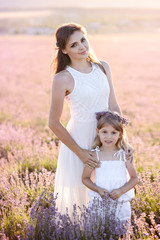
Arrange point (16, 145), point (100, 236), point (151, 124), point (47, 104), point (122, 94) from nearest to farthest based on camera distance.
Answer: point (100, 236)
point (16, 145)
point (151, 124)
point (47, 104)
point (122, 94)

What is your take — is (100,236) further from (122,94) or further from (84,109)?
(122,94)

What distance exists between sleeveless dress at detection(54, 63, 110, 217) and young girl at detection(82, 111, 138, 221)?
0.54ft

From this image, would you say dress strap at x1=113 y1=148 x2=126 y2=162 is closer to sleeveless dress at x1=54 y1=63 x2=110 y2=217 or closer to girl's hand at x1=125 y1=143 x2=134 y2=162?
girl's hand at x1=125 y1=143 x2=134 y2=162

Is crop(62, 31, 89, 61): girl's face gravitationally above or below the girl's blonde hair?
above

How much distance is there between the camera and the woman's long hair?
3254mm

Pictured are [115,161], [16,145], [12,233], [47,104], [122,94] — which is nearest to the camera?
[115,161]

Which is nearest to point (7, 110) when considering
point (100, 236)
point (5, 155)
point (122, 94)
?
point (5, 155)

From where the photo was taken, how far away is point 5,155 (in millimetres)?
6047

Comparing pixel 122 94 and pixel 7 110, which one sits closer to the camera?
pixel 7 110

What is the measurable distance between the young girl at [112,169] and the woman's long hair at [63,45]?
0.64 metres

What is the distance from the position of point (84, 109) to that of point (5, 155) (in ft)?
10.2

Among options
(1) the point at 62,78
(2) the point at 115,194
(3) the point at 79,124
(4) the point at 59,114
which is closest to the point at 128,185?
(2) the point at 115,194

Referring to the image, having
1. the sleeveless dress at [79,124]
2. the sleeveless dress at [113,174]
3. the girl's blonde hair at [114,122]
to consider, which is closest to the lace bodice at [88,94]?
the sleeveless dress at [79,124]

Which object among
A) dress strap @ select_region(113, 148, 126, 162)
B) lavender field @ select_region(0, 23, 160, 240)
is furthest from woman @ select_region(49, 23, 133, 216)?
lavender field @ select_region(0, 23, 160, 240)
